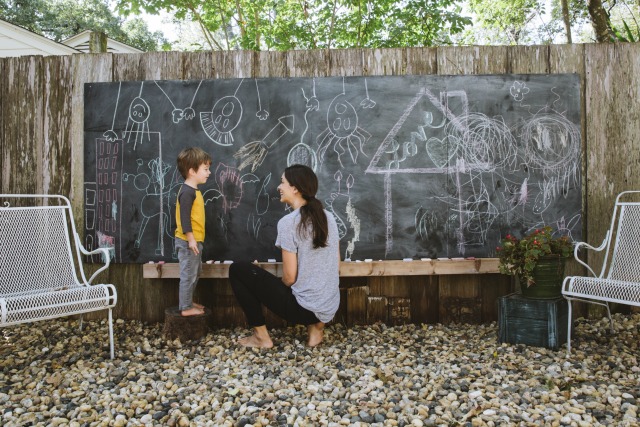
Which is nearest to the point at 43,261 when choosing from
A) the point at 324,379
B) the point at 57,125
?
the point at 57,125

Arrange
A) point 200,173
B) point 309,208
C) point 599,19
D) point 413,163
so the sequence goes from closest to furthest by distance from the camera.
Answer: point 309,208 < point 200,173 < point 413,163 < point 599,19

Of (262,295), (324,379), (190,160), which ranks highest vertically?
(190,160)

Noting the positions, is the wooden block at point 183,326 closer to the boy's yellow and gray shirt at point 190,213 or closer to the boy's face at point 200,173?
the boy's yellow and gray shirt at point 190,213

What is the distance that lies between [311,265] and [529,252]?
64.1 inches

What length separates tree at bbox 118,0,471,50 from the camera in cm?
1012

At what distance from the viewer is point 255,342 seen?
385 centimetres

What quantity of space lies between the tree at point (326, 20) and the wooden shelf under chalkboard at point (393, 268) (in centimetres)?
699

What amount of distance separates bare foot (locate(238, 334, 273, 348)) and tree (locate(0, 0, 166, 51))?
20294 mm

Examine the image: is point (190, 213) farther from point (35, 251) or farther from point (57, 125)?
point (57, 125)

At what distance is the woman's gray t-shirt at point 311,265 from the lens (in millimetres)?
3578

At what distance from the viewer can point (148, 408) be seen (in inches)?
108

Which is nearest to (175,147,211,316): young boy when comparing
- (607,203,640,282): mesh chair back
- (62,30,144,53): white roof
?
(607,203,640,282): mesh chair back

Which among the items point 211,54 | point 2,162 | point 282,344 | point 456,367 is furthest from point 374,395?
point 2,162

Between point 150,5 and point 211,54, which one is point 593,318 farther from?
point 150,5
